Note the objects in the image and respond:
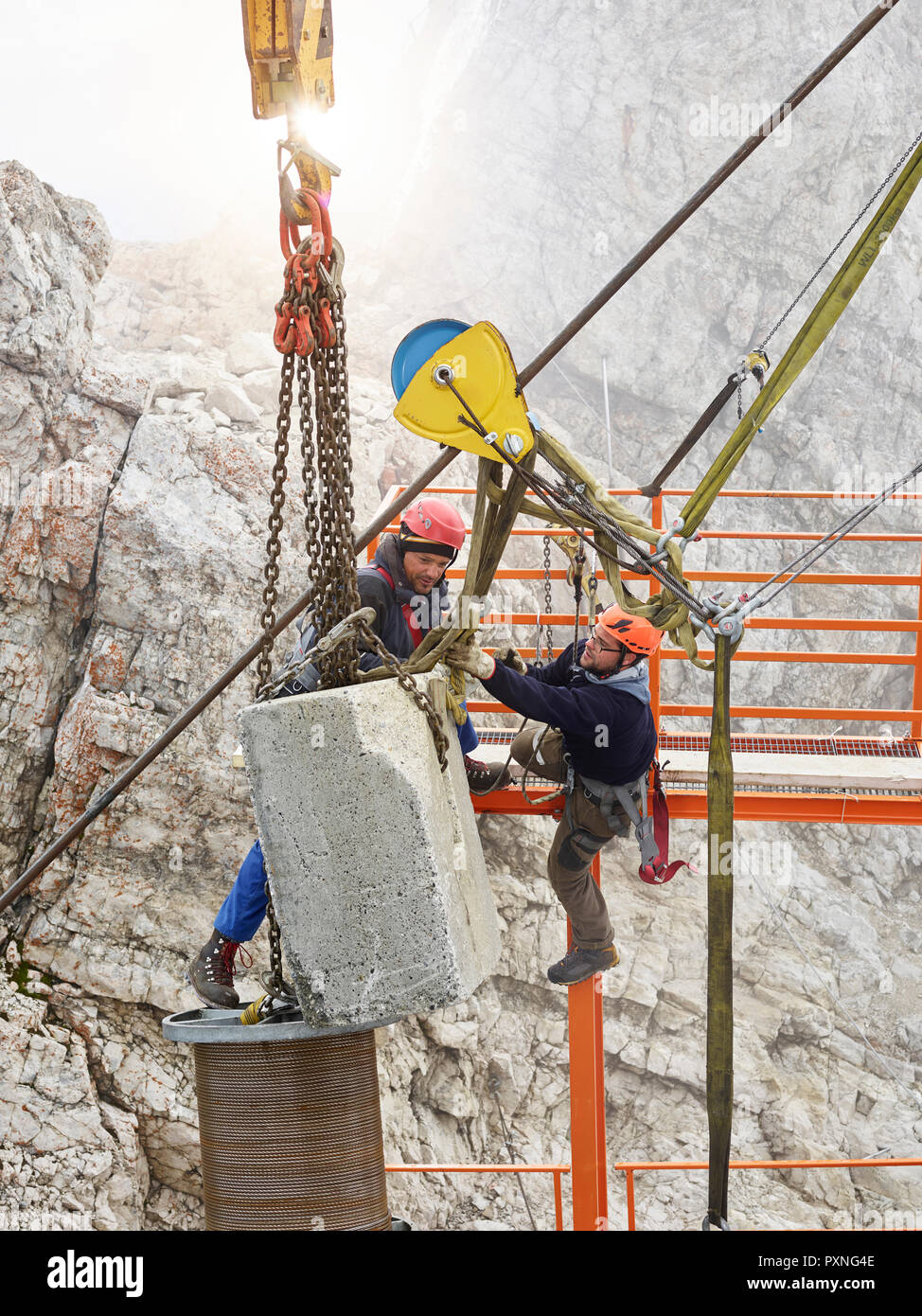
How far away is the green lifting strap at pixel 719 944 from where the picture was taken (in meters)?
4.14

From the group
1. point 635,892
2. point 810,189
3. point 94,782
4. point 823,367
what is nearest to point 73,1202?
point 94,782

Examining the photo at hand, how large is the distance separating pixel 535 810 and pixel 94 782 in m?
4.79

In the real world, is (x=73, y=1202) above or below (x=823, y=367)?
below

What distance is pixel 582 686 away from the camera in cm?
535

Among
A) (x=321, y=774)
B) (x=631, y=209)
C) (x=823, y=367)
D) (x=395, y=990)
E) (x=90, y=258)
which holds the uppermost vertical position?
(x=631, y=209)

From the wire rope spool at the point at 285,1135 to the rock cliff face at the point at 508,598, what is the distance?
568 cm

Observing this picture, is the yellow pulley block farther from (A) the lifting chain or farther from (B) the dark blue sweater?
(B) the dark blue sweater

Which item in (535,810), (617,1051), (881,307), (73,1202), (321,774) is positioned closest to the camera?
(321,774)

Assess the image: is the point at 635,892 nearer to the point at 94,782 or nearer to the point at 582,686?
the point at 94,782

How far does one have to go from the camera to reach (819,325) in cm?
425
